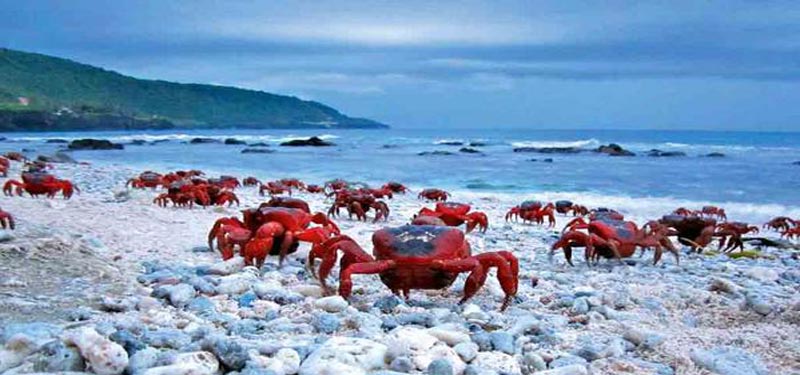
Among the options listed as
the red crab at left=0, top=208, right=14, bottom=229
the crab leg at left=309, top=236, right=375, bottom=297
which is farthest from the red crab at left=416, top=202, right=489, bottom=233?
the crab leg at left=309, top=236, right=375, bottom=297

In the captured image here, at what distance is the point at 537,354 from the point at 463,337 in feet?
1.40

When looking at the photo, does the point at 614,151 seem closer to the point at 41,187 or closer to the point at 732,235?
the point at 732,235

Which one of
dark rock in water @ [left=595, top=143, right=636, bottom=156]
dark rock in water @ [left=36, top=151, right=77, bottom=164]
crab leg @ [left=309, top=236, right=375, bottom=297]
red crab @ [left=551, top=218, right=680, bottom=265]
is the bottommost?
dark rock in water @ [left=595, top=143, right=636, bottom=156]

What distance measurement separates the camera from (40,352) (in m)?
4.00

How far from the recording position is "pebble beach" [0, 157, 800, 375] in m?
4.04

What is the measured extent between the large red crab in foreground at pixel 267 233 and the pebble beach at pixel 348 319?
0.17m

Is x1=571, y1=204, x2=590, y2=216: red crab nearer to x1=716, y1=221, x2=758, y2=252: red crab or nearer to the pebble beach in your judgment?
x1=716, y1=221, x2=758, y2=252: red crab

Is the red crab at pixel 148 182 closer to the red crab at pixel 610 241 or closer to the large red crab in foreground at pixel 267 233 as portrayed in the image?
the large red crab in foreground at pixel 267 233

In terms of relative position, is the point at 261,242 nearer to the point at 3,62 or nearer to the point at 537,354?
the point at 537,354

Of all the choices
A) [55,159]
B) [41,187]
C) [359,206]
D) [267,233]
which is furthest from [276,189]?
[55,159]

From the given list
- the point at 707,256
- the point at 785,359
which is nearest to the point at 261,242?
the point at 785,359

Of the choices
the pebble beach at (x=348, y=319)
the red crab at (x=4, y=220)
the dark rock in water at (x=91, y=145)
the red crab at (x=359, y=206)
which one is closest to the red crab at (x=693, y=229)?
the pebble beach at (x=348, y=319)

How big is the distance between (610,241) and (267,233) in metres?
3.82

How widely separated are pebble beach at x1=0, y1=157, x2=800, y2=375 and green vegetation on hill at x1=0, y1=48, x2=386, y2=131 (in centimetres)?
9355
